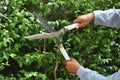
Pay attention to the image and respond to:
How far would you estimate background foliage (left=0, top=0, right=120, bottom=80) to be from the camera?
2.83 metres

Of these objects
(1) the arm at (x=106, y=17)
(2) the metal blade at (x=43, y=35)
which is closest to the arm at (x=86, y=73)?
(2) the metal blade at (x=43, y=35)

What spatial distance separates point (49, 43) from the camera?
3010 mm

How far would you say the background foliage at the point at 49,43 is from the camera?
2.83 m

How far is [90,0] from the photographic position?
3260 millimetres

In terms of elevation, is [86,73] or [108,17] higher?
[108,17]

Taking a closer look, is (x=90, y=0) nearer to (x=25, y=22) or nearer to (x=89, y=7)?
(x=89, y=7)

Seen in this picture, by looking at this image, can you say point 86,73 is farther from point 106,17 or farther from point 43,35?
point 106,17

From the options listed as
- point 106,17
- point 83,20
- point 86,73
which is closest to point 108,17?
point 106,17

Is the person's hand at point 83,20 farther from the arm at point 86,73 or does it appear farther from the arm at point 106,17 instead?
the arm at point 86,73

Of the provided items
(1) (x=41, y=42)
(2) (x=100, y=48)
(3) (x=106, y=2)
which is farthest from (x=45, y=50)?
(3) (x=106, y=2)

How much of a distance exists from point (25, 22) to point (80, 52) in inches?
23.4

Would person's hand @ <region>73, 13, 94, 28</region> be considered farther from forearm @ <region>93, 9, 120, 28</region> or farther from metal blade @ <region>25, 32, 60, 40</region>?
metal blade @ <region>25, 32, 60, 40</region>

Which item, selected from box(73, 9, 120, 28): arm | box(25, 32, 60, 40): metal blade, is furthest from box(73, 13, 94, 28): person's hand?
box(25, 32, 60, 40): metal blade

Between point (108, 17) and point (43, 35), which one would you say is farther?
point (108, 17)
